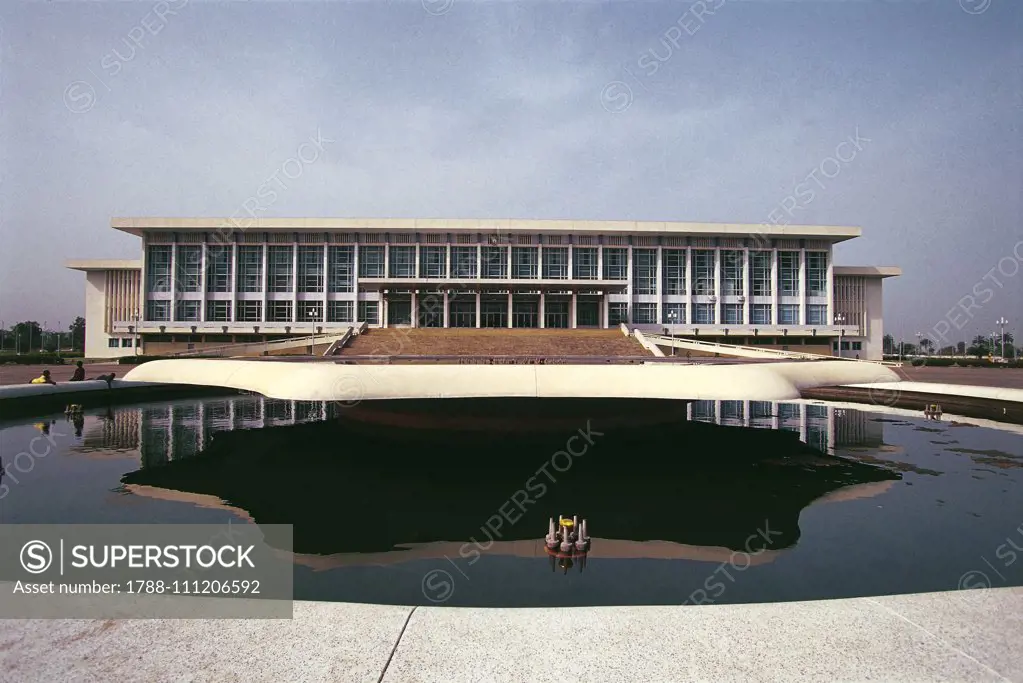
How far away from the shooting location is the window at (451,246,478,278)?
65875 millimetres

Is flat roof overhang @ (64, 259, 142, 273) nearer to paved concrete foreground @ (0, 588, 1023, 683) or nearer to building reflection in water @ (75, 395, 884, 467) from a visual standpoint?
building reflection in water @ (75, 395, 884, 467)

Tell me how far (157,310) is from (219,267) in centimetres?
875

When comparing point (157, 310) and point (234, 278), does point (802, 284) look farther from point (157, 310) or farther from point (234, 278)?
point (157, 310)

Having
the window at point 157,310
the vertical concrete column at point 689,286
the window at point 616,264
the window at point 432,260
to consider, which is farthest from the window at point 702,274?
the window at point 157,310

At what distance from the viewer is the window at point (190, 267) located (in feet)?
217

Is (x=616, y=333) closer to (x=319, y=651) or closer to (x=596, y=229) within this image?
(x=596, y=229)

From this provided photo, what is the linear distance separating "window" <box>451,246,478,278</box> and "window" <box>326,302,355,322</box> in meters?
12.9

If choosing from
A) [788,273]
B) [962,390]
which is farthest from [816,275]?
[962,390]

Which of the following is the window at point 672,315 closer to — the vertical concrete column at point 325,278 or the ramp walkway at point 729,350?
the ramp walkway at point 729,350

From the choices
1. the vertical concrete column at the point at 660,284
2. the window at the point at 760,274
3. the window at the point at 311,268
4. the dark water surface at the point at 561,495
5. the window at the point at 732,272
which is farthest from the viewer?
the window at the point at 760,274

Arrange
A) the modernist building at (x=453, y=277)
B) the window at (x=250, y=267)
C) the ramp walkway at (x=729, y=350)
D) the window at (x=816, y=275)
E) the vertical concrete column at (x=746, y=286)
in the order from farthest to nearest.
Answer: the window at (x=816, y=275) → the vertical concrete column at (x=746, y=286) → the window at (x=250, y=267) → the modernist building at (x=453, y=277) → the ramp walkway at (x=729, y=350)

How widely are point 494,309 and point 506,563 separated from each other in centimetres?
5431

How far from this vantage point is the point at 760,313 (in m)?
69.6

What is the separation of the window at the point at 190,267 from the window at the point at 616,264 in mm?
47570
